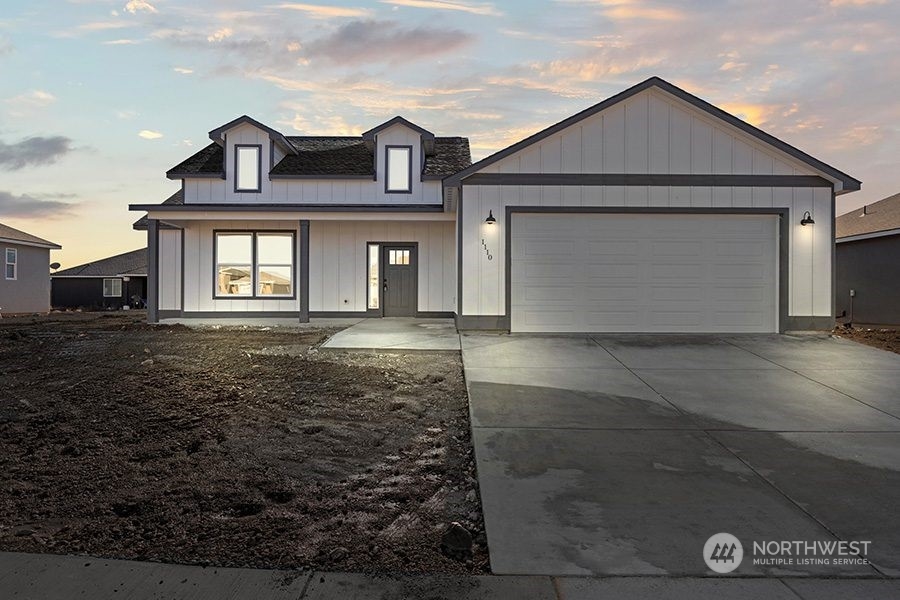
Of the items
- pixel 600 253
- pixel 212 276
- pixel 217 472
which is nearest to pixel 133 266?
pixel 212 276

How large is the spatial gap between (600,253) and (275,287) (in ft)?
32.1

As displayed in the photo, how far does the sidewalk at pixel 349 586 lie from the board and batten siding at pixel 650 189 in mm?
8830

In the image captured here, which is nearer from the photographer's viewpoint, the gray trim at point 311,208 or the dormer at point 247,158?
the gray trim at point 311,208

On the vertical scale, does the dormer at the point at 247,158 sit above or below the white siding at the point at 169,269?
above

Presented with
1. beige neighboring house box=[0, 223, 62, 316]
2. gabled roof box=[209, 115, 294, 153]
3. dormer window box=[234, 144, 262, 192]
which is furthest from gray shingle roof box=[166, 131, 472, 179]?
beige neighboring house box=[0, 223, 62, 316]

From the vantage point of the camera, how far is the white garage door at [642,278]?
11.4 meters

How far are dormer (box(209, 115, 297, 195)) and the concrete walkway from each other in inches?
217

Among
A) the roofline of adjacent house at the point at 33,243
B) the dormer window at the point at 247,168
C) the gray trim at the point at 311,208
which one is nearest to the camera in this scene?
the gray trim at the point at 311,208

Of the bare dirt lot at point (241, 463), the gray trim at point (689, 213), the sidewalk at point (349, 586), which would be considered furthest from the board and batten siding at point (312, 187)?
the sidewalk at point (349, 586)

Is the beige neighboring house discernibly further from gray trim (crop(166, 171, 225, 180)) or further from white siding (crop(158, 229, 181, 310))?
gray trim (crop(166, 171, 225, 180))

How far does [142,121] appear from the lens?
1455 cm

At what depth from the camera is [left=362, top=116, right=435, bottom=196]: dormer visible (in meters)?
16.1

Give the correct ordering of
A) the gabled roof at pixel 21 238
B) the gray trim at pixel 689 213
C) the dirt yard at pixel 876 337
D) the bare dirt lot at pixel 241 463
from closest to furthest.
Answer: the bare dirt lot at pixel 241 463
the dirt yard at pixel 876 337
the gray trim at pixel 689 213
the gabled roof at pixel 21 238

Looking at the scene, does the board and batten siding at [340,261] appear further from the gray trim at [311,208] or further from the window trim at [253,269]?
the gray trim at [311,208]
